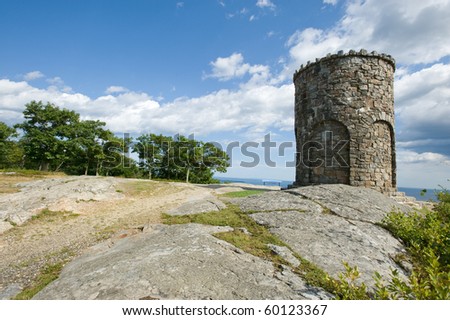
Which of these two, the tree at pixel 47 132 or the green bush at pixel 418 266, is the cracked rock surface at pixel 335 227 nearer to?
the green bush at pixel 418 266

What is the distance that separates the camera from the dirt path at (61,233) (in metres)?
5.15

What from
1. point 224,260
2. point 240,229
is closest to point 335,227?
point 240,229

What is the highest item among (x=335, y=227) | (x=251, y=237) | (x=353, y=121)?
(x=353, y=121)

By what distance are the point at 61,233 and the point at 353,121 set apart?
13058mm

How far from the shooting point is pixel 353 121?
1209 centimetres


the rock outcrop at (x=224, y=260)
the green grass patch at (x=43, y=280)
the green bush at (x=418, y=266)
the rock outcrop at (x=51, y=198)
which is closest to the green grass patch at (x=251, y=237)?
the rock outcrop at (x=224, y=260)

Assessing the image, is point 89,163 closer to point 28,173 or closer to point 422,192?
point 28,173

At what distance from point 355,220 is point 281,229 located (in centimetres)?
235

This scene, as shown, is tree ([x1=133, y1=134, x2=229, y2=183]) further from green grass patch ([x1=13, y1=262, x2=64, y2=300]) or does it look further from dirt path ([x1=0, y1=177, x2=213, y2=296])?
green grass patch ([x1=13, y1=262, x2=64, y2=300])

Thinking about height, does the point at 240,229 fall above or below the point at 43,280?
above

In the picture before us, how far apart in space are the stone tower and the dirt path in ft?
29.8

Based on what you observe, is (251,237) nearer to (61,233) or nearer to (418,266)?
(418,266)

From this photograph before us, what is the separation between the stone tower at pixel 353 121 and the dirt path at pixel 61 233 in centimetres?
910

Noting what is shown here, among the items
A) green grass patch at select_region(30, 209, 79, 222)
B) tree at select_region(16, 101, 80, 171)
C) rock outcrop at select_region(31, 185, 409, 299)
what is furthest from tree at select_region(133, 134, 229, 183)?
rock outcrop at select_region(31, 185, 409, 299)
